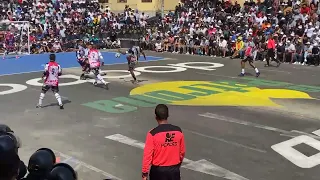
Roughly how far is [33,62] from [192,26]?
1329 cm

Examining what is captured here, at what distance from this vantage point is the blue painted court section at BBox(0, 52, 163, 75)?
2136 centimetres

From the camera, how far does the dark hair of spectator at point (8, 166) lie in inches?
88.8

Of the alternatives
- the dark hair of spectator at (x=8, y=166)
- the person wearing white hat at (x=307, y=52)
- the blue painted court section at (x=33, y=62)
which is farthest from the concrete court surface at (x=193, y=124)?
the person wearing white hat at (x=307, y=52)

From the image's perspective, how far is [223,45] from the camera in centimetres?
2814

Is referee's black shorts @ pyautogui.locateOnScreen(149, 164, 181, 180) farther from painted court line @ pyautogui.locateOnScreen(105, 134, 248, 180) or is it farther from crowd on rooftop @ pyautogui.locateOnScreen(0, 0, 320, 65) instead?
crowd on rooftop @ pyautogui.locateOnScreen(0, 0, 320, 65)

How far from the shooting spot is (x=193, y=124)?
10.6 metres

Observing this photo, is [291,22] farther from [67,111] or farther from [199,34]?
[67,111]

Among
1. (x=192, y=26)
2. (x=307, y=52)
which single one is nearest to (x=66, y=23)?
(x=192, y=26)

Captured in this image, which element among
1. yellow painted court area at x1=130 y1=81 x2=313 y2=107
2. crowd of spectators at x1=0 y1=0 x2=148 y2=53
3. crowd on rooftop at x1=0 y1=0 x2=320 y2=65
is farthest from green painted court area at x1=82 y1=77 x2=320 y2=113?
crowd of spectators at x1=0 y1=0 x2=148 y2=53

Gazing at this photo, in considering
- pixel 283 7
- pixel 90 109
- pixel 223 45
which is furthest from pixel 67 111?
pixel 283 7

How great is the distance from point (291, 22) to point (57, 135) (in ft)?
72.8

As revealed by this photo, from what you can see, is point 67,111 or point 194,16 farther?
point 194,16

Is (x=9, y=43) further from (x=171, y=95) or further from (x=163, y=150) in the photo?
(x=163, y=150)

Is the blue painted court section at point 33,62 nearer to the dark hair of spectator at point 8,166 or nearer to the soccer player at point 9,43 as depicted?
the soccer player at point 9,43
